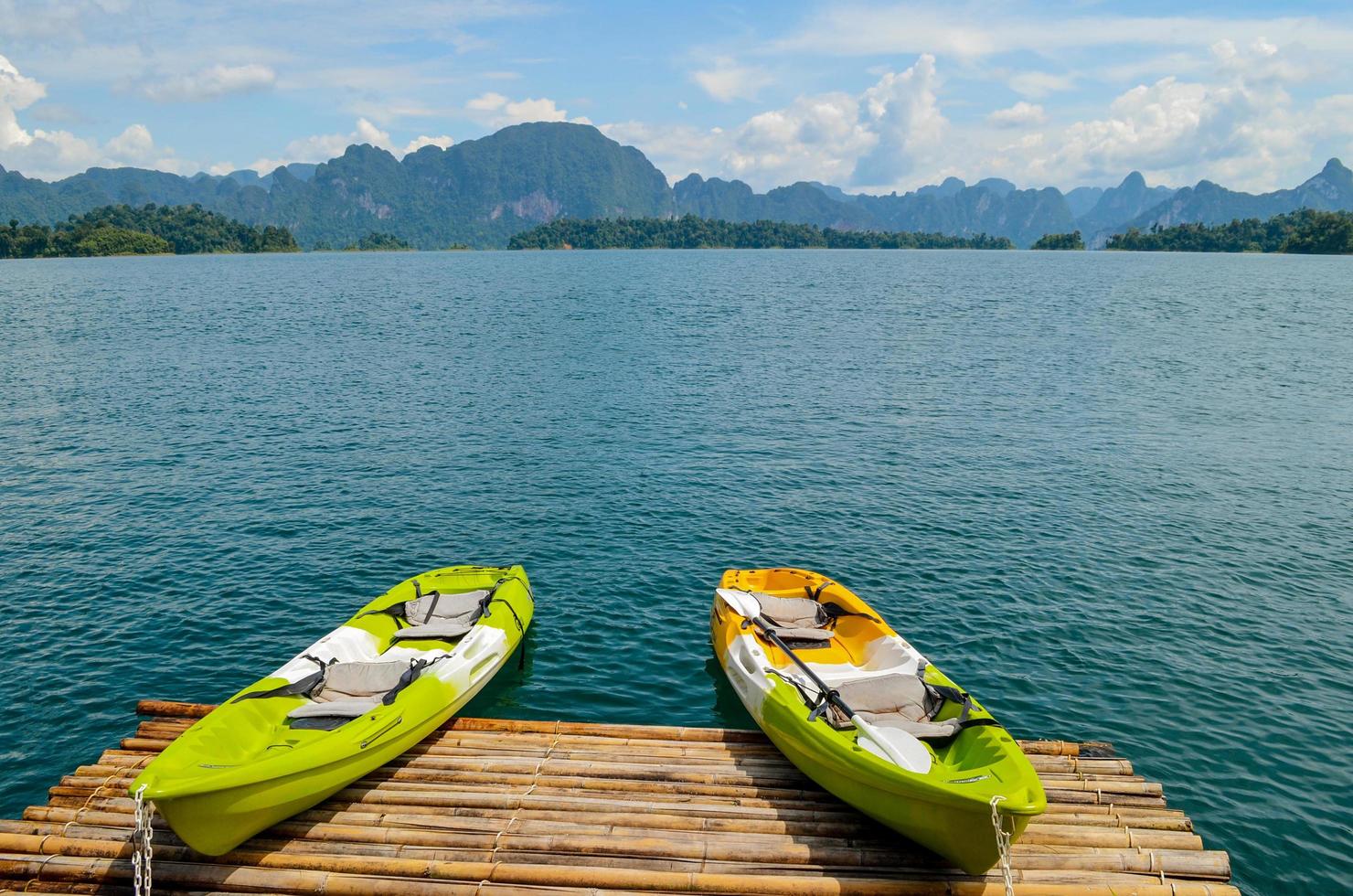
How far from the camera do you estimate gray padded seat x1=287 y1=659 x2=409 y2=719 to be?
12.2 metres

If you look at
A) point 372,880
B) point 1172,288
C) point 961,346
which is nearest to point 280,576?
point 372,880

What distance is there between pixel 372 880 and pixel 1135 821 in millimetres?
9485

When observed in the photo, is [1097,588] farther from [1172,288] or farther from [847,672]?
[1172,288]

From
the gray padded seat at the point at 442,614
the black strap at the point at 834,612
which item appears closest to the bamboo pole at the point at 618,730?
the gray padded seat at the point at 442,614

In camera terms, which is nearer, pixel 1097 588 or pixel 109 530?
pixel 1097 588

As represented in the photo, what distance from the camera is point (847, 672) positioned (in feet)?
47.3

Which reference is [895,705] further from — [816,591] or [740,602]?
[816,591]

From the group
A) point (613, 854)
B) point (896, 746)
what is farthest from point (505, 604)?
point (896, 746)

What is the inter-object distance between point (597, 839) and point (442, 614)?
8238mm

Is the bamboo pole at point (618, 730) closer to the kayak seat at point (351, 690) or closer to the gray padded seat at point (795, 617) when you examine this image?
the kayak seat at point (351, 690)

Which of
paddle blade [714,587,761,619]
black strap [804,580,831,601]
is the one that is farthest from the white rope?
black strap [804,580,831,601]

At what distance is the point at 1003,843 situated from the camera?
29.1ft

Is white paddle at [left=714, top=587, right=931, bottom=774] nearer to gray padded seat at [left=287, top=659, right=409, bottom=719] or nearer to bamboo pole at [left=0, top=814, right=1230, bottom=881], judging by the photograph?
bamboo pole at [left=0, top=814, right=1230, bottom=881]

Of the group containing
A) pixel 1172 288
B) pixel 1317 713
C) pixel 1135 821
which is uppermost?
pixel 1172 288
